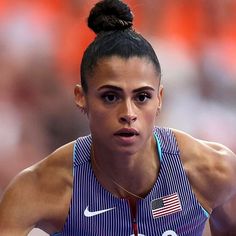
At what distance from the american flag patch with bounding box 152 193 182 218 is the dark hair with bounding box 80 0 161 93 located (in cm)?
39

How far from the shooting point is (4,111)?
2754 mm

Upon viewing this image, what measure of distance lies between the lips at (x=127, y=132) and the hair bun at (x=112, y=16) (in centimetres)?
32

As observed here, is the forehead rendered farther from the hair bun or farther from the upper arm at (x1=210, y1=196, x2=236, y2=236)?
the upper arm at (x1=210, y1=196, x2=236, y2=236)

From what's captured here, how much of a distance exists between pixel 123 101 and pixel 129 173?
283 mm

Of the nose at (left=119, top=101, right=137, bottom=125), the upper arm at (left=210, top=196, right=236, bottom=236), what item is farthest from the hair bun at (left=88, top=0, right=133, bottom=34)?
the upper arm at (left=210, top=196, right=236, bottom=236)

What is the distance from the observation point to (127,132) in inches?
57.2

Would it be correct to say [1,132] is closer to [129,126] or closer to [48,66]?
[48,66]

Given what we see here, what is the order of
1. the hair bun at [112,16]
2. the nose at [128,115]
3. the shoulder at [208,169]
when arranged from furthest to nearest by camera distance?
the shoulder at [208,169]
the hair bun at [112,16]
the nose at [128,115]

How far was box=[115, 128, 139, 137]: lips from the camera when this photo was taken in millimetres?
1446

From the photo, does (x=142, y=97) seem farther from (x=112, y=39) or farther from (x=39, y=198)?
(x=39, y=198)

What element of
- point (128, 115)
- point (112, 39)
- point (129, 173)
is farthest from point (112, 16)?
point (129, 173)

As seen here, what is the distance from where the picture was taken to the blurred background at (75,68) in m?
2.79

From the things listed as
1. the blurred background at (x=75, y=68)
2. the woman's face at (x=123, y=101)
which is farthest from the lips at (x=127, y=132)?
the blurred background at (x=75, y=68)

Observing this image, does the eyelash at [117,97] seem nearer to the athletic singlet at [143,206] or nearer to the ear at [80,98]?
the ear at [80,98]
